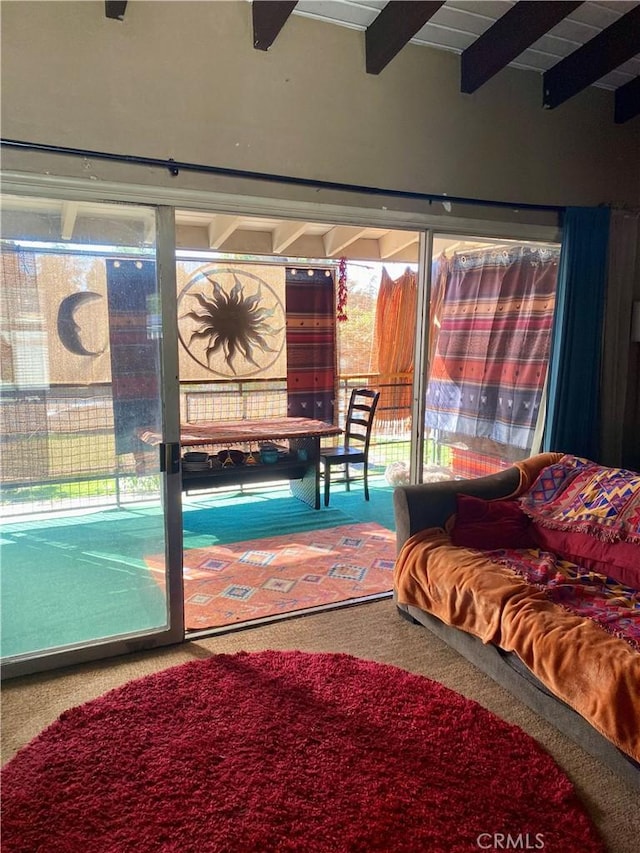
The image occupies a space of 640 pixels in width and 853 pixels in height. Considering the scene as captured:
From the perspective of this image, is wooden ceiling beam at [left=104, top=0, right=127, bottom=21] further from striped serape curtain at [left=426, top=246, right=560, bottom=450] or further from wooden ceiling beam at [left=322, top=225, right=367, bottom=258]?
wooden ceiling beam at [left=322, top=225, right=367, bottom=258]

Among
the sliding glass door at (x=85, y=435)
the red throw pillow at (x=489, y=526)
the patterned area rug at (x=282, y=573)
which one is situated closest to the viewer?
the sliding glass door at (x=85, y=435)

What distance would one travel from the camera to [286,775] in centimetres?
188

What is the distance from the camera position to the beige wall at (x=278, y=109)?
2256mm

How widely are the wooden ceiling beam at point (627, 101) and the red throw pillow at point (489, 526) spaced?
101 inches

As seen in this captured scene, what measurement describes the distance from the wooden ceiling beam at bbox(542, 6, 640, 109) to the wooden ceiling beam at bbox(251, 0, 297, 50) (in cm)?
164

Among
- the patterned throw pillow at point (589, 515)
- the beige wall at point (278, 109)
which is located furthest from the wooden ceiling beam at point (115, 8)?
the patterned throw pillow at point (589, 515)

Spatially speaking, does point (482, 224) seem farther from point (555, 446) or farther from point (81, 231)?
point (81, 231)

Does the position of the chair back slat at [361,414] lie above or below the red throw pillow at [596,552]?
above

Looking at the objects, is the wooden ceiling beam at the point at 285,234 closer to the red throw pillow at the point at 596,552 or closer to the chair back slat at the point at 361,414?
the chair back slat at the point at 361,414

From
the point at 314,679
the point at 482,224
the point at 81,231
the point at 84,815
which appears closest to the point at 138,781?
the point at 84,815

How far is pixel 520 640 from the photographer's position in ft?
6.87

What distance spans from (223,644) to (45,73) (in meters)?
2.52

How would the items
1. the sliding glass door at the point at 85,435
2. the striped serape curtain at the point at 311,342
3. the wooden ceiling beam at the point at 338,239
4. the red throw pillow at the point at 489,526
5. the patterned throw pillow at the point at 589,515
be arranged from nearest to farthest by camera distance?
the sliding glass door at the point at 85,435, the patterned throw pillow at the point at 589,515, the red throw pillow at the point at 489,526, the wooden ceiling beam at the point at 338,239, the striped serape curtain at the point at 311,342

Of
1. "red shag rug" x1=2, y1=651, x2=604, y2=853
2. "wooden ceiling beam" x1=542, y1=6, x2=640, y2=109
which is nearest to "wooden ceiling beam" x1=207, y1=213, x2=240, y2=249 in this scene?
"wooden ceiling beam" x1=542, y1=6, x2=640, y2=109
